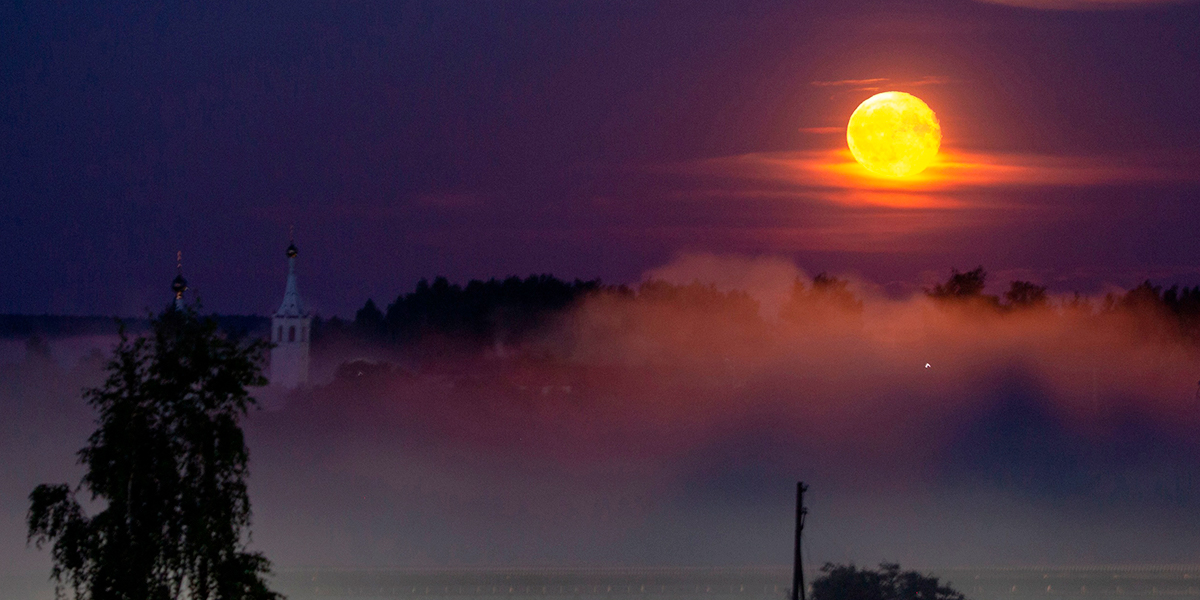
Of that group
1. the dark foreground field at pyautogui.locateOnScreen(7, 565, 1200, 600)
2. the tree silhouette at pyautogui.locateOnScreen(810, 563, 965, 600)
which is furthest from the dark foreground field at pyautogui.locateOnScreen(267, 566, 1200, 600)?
the tree silhouette at pyautogui.locateOnScreen(810, 563, 965, 600)

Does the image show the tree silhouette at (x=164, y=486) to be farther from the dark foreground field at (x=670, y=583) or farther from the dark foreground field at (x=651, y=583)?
the dark foreground field at (x=670, y=583)

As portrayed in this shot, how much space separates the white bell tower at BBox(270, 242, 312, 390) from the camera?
14425 centimetres

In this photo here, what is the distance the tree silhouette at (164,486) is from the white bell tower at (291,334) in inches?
4809

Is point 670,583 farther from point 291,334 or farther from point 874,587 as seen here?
point 874,587

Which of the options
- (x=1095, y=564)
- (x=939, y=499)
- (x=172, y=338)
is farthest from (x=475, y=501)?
(x=172, y=338)

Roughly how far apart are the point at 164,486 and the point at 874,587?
35335mm

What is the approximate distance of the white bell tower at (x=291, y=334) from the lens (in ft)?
473

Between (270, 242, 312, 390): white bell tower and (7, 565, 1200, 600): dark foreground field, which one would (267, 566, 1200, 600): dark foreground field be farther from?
(270, 242, 312, 390): white bell tower

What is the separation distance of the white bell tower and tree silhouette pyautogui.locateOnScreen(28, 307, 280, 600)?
12215 cm

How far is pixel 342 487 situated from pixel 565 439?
90.7 feet

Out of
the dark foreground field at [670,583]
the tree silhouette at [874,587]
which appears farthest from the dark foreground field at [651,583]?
the tree silhouette at [874,587]

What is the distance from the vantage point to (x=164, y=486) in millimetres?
22953

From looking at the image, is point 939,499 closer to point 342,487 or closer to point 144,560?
point 342,487

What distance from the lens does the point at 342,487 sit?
16788 centimetres
